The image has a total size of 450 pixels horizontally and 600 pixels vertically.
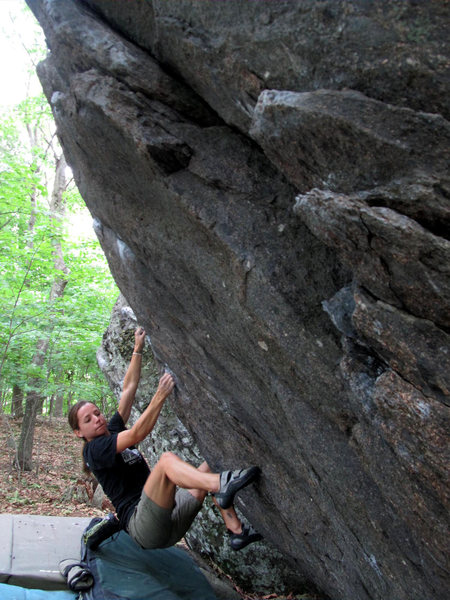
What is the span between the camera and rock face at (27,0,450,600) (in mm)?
2936

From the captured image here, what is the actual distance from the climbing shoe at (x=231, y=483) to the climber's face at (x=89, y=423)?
80.6 inches

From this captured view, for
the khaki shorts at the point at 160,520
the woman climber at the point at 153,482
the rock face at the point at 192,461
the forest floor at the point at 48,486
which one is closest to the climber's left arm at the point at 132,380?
the woman climber at the point at 153,482

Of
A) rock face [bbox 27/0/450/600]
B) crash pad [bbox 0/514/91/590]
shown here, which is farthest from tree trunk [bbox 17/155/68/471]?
rock face [bbox 27/0/450/600]

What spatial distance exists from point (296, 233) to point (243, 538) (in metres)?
4.36

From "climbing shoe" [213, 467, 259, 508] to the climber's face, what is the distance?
2046mm

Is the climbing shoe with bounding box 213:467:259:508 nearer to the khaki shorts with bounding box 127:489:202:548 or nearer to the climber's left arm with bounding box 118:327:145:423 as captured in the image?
the khaki shorts with bounding box 127:489:202:548

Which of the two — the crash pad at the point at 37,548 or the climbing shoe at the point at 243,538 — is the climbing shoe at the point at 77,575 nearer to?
the crash pad at the point at 37,548

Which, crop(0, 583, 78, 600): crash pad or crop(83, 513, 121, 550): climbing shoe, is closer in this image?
crop(0, 583, 78, 600): crash pad

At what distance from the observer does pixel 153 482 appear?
5.64 meters

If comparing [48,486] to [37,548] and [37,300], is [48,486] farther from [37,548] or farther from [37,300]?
[37,548]

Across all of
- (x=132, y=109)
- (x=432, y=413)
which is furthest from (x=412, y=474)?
(x=132, y=109)

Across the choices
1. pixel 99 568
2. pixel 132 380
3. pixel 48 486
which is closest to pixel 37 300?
pixel 48 486

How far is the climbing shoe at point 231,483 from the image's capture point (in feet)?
16.7

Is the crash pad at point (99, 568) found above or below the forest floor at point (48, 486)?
above
